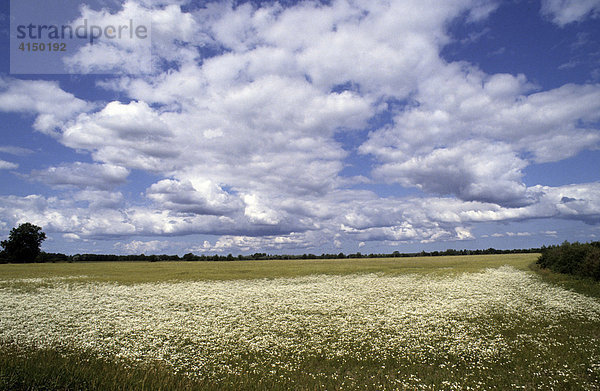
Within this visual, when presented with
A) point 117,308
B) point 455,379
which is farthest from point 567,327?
point 117,308

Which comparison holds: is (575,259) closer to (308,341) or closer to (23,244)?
(308,341)

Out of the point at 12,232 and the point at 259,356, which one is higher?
the point at 12,232

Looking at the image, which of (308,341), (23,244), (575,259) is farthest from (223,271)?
(23,244)

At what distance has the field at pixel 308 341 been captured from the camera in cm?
1142

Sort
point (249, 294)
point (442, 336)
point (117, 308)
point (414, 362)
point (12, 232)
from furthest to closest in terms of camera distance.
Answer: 1. point (12, 232)
2. point (249, 294)
3. point (117, 308)
4. point (442, 336)
5. point (414, 362)

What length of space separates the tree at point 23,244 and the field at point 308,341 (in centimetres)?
10654

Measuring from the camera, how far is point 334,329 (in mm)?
17859

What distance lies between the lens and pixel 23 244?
363ft

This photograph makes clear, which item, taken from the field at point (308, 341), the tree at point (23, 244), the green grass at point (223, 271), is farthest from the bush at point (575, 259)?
the tree at point (23, 244)

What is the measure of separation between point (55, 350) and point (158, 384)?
26.1 feet

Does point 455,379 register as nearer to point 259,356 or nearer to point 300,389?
point 300,389

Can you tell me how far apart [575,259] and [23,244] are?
5794 inches

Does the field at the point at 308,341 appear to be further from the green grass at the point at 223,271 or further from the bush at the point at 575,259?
the green grass at the point at 223,271

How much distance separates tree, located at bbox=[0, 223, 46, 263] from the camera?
10894cm
